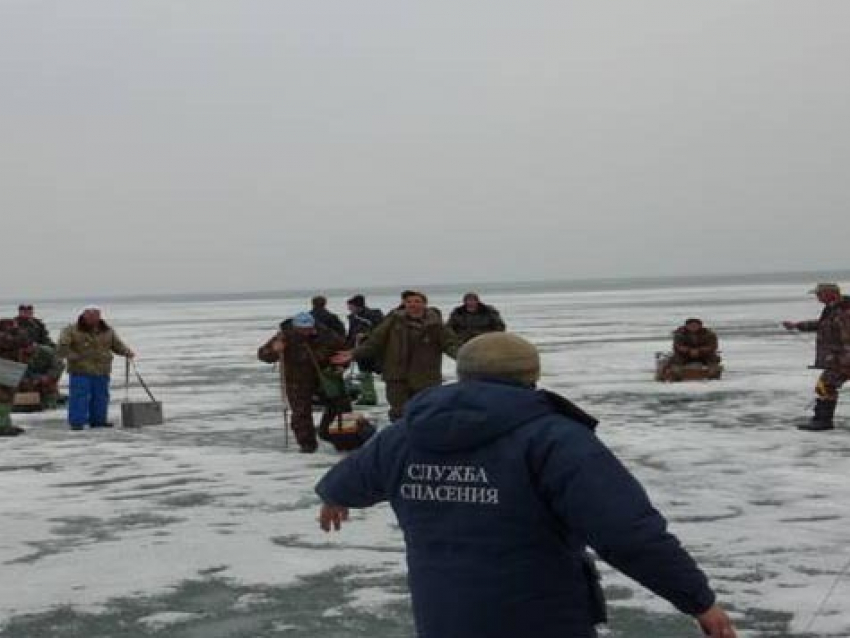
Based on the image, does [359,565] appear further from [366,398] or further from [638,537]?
[366,398]

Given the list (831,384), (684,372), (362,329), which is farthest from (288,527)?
(684,372)

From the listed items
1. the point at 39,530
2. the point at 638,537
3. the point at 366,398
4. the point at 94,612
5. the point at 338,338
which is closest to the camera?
the point at 638,537

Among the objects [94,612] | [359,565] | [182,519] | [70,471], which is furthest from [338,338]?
[94,612]

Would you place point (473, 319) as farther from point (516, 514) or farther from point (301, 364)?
point (516, 514)

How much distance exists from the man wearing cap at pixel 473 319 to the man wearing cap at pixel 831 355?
12.7 ft

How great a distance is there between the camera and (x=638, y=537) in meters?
2.56

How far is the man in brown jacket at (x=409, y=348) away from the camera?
11.1 meters

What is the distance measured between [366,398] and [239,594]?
9.80 metres

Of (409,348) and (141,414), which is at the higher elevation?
(409,348)

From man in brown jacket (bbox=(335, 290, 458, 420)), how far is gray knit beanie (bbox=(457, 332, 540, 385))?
8.19 metres

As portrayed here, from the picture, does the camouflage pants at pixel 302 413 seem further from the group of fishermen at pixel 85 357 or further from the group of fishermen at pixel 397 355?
the group of fishermen at pixel 85 357

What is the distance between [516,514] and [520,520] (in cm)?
2

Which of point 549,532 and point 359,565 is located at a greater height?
point 549,532

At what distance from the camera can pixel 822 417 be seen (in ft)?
37.8
